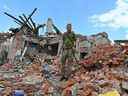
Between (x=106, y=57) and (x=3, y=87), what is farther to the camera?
(x=106, y=57)

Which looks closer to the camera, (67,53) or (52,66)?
(67,53)

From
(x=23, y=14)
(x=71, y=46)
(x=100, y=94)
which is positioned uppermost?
(x=23, y=14)

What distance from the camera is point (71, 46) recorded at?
13.5 meters

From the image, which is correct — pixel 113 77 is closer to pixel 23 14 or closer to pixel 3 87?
pixel 3 87

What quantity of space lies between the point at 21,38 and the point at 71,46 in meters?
9.08

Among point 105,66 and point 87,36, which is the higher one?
point 87,36

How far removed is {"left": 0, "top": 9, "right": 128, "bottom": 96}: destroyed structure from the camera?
37.7ft

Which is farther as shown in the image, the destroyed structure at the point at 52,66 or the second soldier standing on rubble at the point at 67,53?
the second soldier standing on rubble at the point at 67,53

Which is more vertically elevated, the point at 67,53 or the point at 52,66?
the point at 67,53

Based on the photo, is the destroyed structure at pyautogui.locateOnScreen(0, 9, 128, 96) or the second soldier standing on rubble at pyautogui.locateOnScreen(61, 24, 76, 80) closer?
the destroyed structure at pyautogui.locateOnScreen(0, 9, 128, 96)

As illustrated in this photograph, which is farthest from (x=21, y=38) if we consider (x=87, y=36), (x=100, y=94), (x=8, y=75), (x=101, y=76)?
(x=100, y=94)

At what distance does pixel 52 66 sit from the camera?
57.3 feet

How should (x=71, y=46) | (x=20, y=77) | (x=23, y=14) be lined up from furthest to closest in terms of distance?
(x=23, y=14) < (x=20, y=77) < (x=71, y=46)

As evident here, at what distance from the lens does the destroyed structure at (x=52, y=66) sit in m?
11.5
